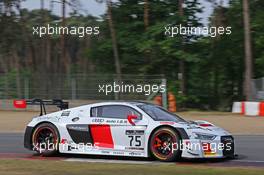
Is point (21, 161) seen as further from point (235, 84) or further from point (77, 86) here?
point (235, 84)

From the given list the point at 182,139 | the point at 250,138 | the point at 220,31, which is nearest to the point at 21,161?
the point at 182,139

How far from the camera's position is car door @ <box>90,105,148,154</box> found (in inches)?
491

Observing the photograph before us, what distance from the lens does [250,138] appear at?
61.1 feet

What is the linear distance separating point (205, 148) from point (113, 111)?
7.03 feet

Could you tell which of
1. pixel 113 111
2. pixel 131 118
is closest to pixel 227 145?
pixel 131 118

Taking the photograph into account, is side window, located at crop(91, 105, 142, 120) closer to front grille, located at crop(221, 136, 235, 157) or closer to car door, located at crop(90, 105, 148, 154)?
car door, located at crop(90, 105, 148, 154)

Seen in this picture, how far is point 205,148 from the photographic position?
12055 mm

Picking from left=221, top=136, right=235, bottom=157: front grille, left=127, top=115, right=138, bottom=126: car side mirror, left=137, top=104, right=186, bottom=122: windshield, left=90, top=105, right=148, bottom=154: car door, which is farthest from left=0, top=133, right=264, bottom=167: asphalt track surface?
left=137, top=104, right=186, bottom=122: windshield

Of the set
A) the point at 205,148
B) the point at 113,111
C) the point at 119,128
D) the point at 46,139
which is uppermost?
the point at 113,111

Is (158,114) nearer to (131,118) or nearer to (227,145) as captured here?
(131,118)

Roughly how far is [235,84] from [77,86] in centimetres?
1343

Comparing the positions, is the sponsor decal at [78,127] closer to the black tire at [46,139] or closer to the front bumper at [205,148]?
the black tire at [46,139]

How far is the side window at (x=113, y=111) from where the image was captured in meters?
12.8

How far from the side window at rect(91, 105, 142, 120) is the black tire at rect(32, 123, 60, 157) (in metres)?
0.99
